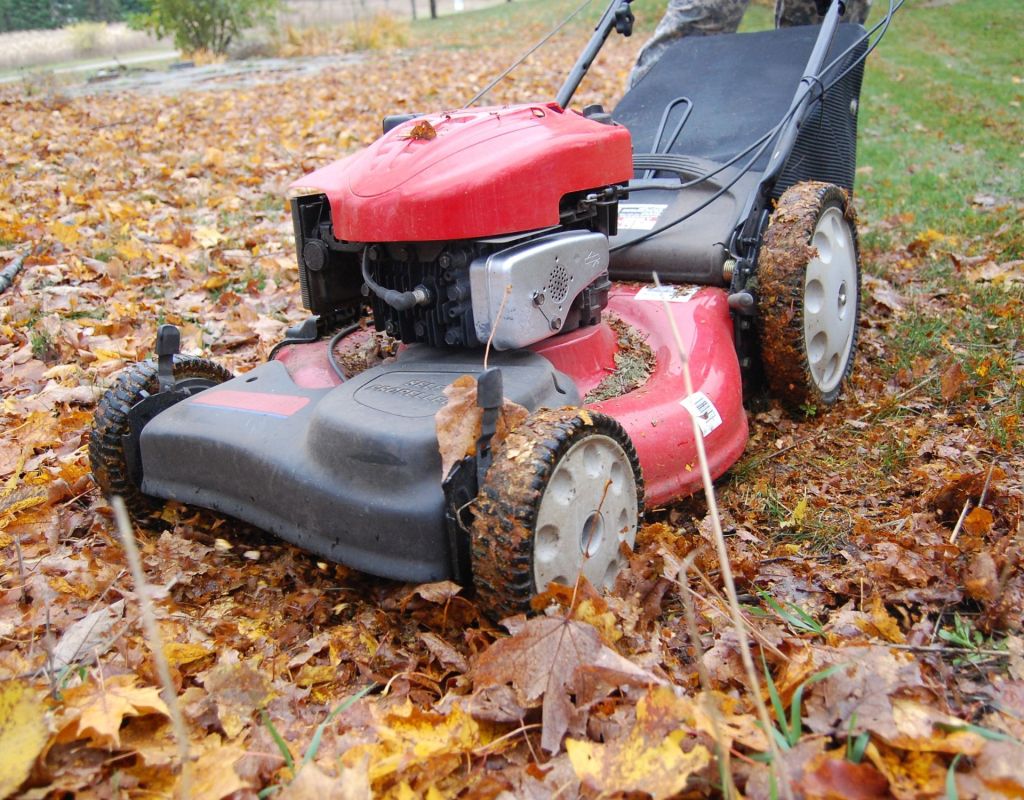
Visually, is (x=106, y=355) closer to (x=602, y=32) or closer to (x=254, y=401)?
(x=254, y=401)

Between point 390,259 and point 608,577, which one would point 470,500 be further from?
point 390,259

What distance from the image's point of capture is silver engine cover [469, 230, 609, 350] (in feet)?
6.49

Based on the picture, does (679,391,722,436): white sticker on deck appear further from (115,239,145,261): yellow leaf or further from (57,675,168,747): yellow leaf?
(115,239,145,261): yellow leaf

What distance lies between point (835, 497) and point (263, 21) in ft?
48.5

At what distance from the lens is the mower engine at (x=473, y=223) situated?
1.95m

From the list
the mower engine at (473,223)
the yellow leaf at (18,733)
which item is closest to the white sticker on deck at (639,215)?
the mower engine at (473,223)

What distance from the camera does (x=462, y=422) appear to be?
5.59ft

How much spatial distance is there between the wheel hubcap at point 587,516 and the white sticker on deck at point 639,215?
1.18 m

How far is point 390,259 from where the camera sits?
212 cm

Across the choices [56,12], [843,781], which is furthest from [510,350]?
[56,12]

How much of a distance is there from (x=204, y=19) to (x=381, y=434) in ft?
48.0

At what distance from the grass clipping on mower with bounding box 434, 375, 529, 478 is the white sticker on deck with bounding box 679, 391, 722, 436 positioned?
623mm

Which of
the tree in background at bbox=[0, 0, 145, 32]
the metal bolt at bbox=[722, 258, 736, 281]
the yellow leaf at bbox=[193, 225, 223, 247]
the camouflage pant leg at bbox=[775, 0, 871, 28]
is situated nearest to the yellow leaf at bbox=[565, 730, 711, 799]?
the metal bolt at bbox=[722, 258, 736, 281]

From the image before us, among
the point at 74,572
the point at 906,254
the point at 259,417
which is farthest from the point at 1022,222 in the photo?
the point at 74,572
